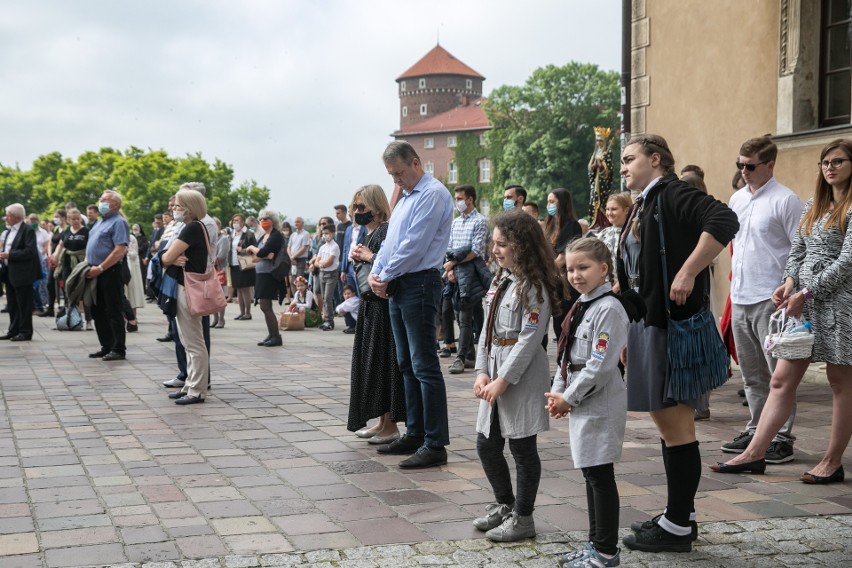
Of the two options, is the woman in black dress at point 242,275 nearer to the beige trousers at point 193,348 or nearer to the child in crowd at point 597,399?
the beige trousers at point 193,348

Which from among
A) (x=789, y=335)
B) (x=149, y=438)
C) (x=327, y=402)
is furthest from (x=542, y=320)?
(x=327, y=402)

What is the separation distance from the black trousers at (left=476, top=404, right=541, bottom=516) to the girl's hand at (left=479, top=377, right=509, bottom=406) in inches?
4.2

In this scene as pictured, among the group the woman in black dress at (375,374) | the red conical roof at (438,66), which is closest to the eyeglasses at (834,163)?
the woman in black dress at (375,374)

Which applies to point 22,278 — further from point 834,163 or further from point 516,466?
point 834,163

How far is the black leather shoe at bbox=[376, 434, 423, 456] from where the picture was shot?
6.48 meters

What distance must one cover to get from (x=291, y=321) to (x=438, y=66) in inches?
4168

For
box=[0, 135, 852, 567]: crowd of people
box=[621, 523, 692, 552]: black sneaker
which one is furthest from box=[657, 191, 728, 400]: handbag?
box=[621, 523, 692, 552]: black sneaker

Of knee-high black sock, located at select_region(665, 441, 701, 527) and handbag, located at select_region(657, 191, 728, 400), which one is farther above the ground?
handbag, located at select_region(657, 191, 728, 400)

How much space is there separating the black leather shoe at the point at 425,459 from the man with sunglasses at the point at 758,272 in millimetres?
1852

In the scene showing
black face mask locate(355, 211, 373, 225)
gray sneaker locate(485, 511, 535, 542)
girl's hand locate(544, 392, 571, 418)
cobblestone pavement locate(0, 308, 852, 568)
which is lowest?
cobblestone pavement locate(0, 308, 852, 568)

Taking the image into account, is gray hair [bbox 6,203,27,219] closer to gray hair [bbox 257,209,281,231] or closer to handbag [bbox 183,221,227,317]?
gray hair [bbox 257,209,281,231]

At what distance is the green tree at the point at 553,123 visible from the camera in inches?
2832

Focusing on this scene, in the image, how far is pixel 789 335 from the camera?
5.72m

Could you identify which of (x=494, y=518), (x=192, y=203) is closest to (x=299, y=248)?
(x=192, y=203)
